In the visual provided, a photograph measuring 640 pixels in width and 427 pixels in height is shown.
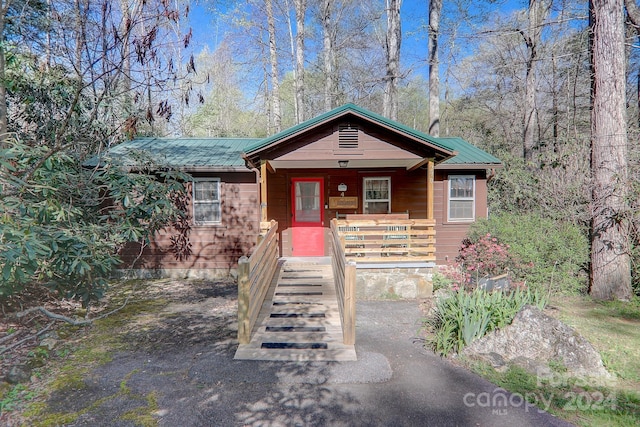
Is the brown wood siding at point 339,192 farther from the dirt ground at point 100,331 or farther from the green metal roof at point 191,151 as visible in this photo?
the dirt ground at point 100,331

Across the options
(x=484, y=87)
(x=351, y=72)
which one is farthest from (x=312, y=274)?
(x=484, y=87)

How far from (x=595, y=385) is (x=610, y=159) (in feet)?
16.4

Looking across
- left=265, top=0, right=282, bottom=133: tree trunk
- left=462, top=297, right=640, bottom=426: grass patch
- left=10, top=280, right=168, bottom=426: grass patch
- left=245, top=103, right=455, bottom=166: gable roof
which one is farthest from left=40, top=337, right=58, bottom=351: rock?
left=265, top=0, right=282, bottom=133: tree trunk

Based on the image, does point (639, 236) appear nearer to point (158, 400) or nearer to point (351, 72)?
point (158, 400)

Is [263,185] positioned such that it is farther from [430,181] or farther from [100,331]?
[100,331]

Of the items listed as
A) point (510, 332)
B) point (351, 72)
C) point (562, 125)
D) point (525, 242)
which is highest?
point (351, 72)

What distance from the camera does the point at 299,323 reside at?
5164mm

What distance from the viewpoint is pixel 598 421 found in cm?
299

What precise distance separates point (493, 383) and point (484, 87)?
18.7 meters

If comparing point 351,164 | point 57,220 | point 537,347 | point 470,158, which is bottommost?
point 537,347

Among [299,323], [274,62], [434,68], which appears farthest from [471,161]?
[274,62]

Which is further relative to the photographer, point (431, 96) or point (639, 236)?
point (431, 96)

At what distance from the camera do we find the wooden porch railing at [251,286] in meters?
4.46

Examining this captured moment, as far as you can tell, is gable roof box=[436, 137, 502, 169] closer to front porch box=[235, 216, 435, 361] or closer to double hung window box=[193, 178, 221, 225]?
front porch box=[235, 216, 435, 361]
